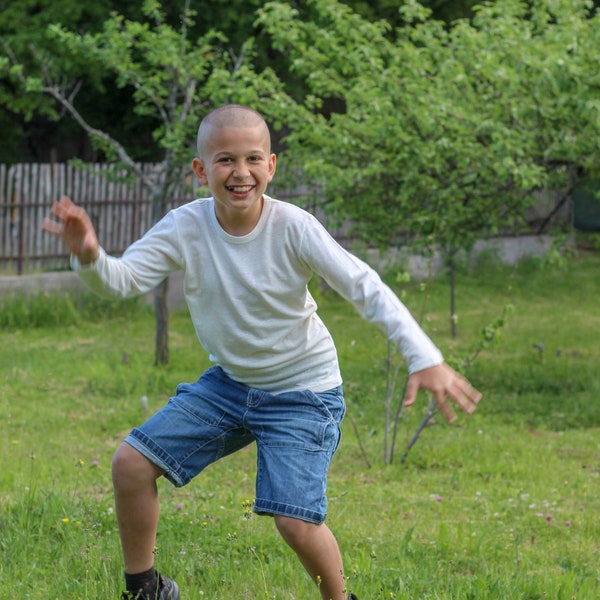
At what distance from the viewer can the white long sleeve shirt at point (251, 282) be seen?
3.59m

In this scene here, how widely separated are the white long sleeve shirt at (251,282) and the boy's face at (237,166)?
12 cm

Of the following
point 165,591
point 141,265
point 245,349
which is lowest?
point 165,591

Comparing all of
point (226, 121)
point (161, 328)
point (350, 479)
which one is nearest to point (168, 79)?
point (161, 328)

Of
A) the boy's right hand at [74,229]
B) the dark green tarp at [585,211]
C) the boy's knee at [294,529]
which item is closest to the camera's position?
the boy's right hand at [74,229]

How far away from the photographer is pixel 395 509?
19.0ft

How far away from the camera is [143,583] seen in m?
3.69

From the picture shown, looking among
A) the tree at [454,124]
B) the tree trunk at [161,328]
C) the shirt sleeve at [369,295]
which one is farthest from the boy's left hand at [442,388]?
the tree trunk at [161,328]

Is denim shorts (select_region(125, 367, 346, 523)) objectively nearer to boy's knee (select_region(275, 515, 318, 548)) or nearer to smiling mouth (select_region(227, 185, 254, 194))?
boy's knee (select_region(275, 515, 318, 548))

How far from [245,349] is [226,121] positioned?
0.75 m

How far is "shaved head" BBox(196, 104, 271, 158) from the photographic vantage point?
11.6ft

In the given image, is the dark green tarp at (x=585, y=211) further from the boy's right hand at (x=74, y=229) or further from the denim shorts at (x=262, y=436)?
the boy's right hand at (x=74, y=229)

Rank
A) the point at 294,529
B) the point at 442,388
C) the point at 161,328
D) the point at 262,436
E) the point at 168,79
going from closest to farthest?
1. the point at 442,388
2. the point at 294,529
3. the point at 262,436
4. the point at 161,328
5. the point at 168,79

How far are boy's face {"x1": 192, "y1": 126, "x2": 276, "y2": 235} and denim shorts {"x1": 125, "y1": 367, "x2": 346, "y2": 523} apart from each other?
2.06 ft

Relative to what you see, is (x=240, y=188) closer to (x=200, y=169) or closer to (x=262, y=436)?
(x=200, y=169)
